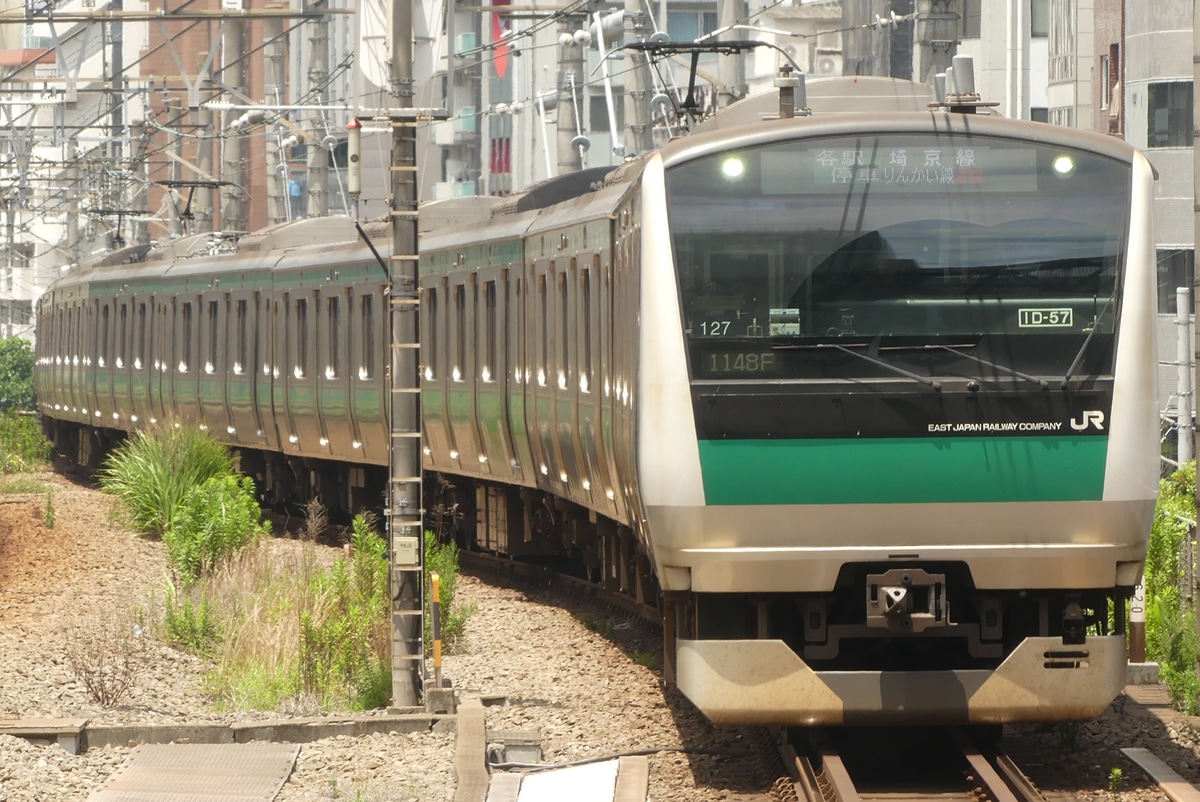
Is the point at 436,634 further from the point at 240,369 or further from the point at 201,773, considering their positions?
the point at 240,369

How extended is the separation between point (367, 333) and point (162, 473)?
310 cm

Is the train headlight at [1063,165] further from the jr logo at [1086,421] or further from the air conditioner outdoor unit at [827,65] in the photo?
the air conditioner outdoor unit at [827,65]

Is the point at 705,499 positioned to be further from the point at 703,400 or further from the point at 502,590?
the point at 502,590

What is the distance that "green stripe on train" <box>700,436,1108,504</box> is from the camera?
916cm

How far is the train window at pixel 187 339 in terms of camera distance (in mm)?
26656

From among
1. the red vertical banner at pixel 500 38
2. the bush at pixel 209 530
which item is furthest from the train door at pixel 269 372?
the red vertical banner at pixel 500 38

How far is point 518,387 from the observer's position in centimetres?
1599

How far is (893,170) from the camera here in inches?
370

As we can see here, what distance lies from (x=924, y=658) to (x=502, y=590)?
8313 millimetres

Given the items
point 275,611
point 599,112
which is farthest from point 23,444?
point 599,112

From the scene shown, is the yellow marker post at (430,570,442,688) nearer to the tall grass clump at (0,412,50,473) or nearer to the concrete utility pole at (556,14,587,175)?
the concrete utility pole at (556,14,587,175)

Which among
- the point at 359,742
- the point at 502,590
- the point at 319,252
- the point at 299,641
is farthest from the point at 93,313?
the point at 359,742

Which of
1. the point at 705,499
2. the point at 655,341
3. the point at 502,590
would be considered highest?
the point at 655,341

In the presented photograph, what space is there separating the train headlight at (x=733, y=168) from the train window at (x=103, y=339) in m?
22.5
